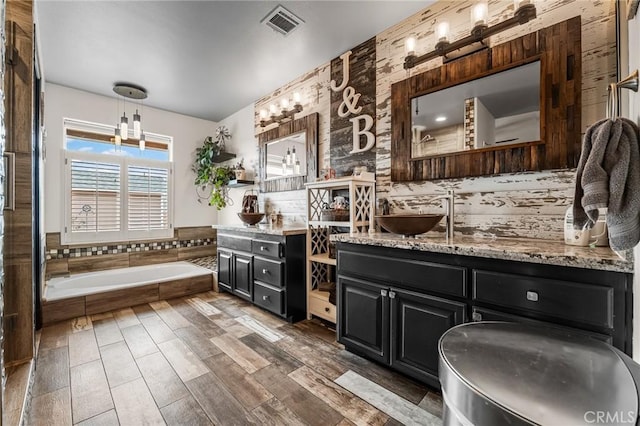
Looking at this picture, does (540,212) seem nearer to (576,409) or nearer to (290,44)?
(576,409)

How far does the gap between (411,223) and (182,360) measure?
6.37 ft

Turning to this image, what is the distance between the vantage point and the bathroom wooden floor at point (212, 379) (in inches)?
60.5

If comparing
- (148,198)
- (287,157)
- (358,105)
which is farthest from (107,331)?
(358,105)

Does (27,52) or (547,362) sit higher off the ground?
(27,52)

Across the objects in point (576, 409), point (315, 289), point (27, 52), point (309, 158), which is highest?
point (27, 52)

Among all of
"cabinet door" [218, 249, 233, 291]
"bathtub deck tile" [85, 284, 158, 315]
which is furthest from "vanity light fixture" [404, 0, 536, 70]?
"bathtub deck tile" [85, 284, 158, 315]

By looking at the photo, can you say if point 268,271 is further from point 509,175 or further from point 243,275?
→ point 509,175

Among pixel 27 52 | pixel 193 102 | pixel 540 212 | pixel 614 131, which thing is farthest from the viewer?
pixel 193 102

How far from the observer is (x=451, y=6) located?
2.12m

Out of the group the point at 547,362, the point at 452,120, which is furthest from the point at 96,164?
the point at 547,362

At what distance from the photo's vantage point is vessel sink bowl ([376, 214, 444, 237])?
6.07 ft

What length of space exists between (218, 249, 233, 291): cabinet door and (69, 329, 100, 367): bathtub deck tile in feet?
4.43

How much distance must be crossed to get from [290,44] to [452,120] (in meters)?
1.69

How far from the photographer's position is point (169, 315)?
2969mm
